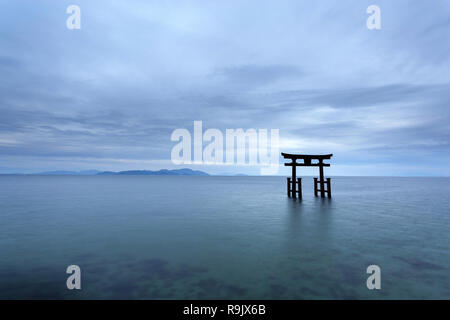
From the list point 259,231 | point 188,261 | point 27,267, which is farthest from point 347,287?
point 27,267

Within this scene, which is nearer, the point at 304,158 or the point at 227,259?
the point at 227,259

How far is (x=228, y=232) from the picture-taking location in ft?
44.3

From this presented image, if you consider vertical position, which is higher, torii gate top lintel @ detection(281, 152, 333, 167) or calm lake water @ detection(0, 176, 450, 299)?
torii gate top lintel @ detection(281, 152, 333, 167)

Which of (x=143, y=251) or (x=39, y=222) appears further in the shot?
(x=39, y=222)

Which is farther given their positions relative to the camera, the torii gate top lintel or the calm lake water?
the torii gate top lintel

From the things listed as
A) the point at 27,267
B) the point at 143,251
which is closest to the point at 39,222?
the point at 27,267

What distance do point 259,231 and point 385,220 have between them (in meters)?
9.51

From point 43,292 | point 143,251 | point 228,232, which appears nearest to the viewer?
point 43,292

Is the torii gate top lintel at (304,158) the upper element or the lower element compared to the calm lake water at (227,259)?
upper

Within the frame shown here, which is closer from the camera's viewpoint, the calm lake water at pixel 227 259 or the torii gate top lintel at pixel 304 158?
the calm lake water at pixel 227 259

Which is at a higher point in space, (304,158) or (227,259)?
(304,158)
